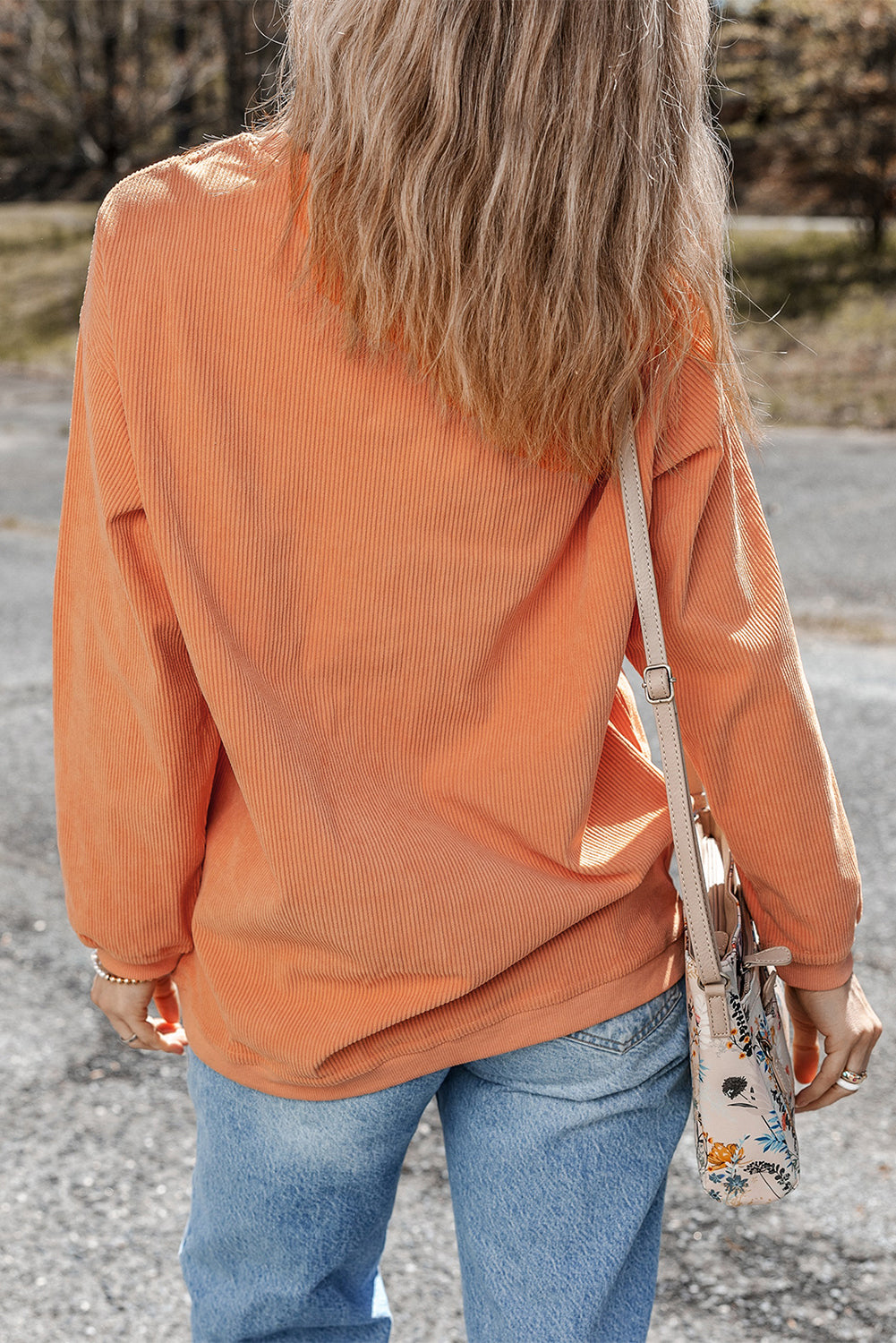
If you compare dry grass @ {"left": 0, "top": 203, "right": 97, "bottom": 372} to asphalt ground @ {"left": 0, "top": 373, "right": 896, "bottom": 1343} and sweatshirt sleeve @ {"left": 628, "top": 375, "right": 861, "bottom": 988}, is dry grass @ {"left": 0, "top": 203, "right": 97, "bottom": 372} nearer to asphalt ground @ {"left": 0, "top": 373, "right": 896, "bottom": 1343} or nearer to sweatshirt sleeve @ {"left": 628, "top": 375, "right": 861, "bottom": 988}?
asphalt ground @ {"left": 0, "top": 373, "right": 896, "bottom": 1343}

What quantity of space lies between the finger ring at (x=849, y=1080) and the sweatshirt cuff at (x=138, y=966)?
2.50 feet

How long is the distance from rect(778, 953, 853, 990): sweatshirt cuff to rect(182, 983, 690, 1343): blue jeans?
0.49 ft

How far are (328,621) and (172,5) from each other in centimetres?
2305

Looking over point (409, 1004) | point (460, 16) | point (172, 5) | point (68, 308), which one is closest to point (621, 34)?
point (460, 16)

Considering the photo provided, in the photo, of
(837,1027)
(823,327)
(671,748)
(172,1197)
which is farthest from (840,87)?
(671,748)

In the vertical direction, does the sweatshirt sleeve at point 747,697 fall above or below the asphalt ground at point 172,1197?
above

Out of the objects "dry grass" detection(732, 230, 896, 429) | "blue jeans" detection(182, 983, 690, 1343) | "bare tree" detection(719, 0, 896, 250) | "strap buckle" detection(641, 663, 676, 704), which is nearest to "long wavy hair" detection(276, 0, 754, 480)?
"strap buckle" detection(641, 663, 676, 704)

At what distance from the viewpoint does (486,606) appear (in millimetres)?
1221

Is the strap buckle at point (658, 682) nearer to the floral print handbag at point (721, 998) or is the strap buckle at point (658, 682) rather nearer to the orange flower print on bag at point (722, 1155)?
the floral print handbag at point (721, 998)

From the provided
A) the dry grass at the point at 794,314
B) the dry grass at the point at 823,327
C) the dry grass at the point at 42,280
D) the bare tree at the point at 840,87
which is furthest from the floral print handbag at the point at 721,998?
the dry grass at the point at 42,280

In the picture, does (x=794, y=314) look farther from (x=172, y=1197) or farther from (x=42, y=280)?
(x=172, y=1197)

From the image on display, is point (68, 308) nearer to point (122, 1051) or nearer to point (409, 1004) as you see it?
point (122, 1051)

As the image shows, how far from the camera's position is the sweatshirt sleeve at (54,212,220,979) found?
48.8 inches

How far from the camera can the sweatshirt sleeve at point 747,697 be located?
1250 mm
